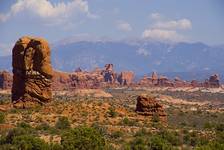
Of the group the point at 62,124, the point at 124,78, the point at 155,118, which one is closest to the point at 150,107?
the point at 155,118

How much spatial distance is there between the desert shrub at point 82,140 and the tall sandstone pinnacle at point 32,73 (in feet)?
54.6

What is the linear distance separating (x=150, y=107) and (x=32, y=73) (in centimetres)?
1050

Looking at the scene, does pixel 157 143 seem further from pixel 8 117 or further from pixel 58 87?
pixel 58 87

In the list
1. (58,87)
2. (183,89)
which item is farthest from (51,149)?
(183,89)

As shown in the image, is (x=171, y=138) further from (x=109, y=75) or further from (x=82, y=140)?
(x=109, y=75)

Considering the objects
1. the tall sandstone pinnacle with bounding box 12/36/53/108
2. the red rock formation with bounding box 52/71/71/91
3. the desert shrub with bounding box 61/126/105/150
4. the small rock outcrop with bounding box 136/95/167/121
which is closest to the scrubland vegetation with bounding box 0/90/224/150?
the desert shrub with bounding box 61/126/105/150

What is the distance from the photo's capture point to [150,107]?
1911 inches

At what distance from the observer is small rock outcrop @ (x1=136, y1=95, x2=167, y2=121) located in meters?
48.2

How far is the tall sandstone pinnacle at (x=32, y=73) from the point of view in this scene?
155 feet

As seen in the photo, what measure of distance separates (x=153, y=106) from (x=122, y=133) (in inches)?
375

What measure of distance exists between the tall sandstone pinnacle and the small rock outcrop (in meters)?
8.15

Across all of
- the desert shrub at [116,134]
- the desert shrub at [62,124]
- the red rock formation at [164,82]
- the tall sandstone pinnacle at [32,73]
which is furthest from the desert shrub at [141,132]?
the red rock formation at [164,82]

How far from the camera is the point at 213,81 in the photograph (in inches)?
5886

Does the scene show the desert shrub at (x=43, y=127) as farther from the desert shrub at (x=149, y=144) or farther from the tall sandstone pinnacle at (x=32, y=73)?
the desert shrub at (x=149, y=144)
